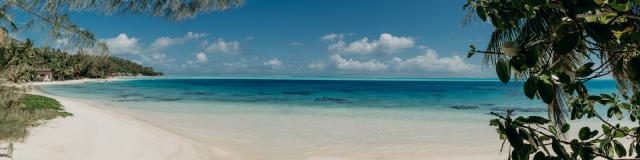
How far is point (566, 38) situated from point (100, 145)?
755 centimetres

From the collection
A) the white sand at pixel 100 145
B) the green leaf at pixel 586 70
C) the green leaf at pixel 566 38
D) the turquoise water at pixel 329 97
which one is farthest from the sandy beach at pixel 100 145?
the turquoise water at pixel 329 97

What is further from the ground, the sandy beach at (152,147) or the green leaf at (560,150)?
the green leaf at (560,150)

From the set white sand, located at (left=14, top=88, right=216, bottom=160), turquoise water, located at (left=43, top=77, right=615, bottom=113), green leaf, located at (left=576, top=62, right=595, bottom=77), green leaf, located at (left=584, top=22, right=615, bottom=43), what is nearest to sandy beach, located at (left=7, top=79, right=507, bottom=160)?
white sand, located at (left=14, top=88, right=216, bottom=160)

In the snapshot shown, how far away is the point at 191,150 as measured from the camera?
694 cm

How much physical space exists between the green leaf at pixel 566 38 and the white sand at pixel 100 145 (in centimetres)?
649

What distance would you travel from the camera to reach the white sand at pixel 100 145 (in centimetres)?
589

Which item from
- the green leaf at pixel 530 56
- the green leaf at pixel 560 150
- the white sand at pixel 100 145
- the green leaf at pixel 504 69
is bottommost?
the white sand at pixel 100 145

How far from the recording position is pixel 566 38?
55 cm

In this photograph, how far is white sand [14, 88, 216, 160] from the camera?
232 inches

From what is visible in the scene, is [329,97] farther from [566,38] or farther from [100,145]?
[566,38]

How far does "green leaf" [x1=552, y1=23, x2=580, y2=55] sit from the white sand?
21.3ft

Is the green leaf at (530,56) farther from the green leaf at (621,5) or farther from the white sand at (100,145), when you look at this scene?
the white sand at (100,145)

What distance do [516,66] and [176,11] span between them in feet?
20.0

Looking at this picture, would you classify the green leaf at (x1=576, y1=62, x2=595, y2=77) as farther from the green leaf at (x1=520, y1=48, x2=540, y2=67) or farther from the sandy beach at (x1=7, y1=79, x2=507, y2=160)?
the sandy beach at (x1=7, y1=79, x2=507, y2=160)
